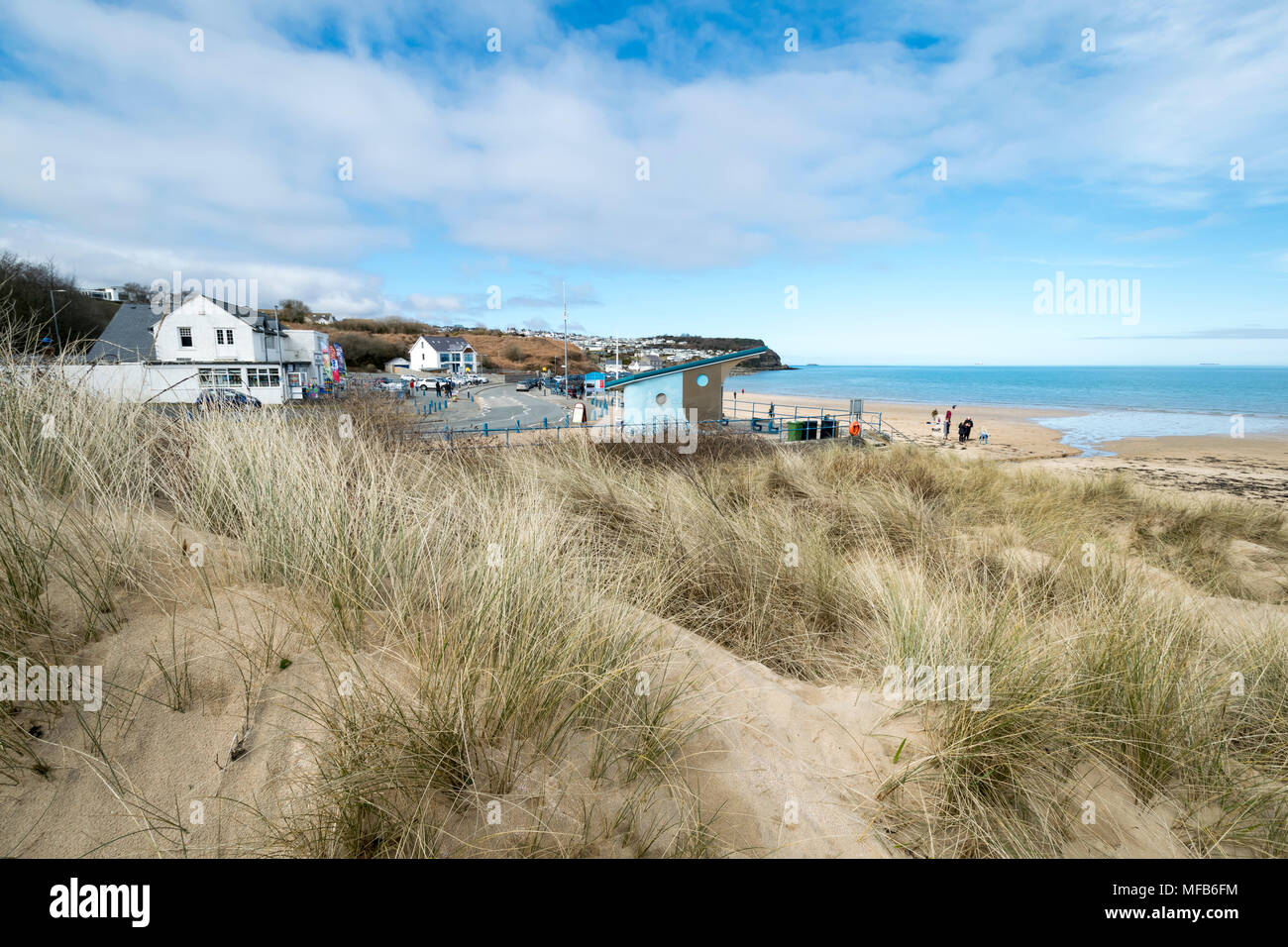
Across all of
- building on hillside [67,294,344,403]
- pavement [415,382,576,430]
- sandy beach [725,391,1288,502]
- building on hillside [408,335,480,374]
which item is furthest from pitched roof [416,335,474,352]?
sandy beach [725,391,1288,502]

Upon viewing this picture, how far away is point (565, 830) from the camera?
2.17 metres

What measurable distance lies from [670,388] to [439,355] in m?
80.2

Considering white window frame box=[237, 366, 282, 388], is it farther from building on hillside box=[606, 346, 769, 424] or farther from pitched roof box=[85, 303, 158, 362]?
building on hillside box=[606, 346, 769, 424]

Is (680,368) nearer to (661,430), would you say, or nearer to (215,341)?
(661,430)

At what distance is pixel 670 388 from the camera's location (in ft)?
70.3

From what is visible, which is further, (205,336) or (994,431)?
(205,336)

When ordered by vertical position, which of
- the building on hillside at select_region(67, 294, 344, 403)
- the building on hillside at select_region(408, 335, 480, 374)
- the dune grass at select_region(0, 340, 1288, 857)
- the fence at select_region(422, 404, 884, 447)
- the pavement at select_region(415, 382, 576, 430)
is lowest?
the dune grass at select_region(0, 340, 1288, 857)

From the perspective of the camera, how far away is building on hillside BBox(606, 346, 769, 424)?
21250 mm

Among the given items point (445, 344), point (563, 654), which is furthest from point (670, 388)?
point (445, 344)

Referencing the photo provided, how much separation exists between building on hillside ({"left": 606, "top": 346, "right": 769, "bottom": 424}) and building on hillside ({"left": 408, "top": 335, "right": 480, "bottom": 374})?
75492mm

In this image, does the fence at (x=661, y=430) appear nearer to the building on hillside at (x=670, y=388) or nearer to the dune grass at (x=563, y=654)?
the building on hillside at (x=670, y=388)

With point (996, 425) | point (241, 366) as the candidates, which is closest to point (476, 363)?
point (241, 366)

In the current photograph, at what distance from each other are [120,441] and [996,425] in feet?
164
